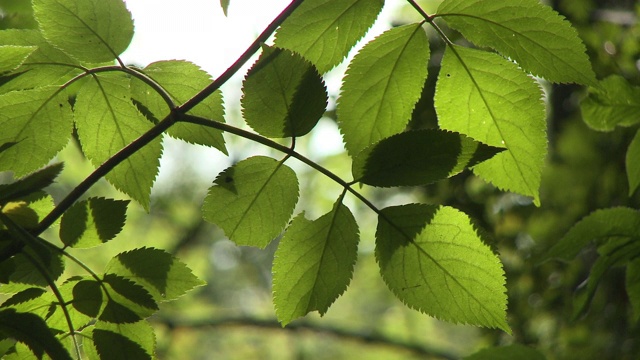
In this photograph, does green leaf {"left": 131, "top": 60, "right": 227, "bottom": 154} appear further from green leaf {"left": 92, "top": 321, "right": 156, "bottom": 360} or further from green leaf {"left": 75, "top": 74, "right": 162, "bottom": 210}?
green leaf {"left": 92, "top": 321, "right": 156, "bottom": 360}

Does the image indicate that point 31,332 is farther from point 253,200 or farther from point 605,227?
point 605,227

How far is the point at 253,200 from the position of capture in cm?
65

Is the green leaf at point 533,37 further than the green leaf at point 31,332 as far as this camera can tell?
Yes

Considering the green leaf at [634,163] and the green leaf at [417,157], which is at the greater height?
the green leaf at [417,157]

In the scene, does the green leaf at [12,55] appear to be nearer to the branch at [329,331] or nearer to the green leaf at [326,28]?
the green leaf at [326,28]

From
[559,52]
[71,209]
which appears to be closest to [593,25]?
[559,52]

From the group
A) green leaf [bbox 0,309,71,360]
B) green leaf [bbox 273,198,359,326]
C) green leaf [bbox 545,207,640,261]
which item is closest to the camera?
green leaf [bbox 0,309,71,360]

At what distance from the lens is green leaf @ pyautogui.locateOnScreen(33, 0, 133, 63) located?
2.15 ft

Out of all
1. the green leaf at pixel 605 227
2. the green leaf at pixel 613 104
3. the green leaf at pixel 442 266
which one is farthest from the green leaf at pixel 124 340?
→ the green leaf at pixel 613 104

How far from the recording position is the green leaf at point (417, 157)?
1.90 feet

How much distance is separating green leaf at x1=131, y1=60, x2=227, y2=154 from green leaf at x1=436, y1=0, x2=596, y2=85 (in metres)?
0.29

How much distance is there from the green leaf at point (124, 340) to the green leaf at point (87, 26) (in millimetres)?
285

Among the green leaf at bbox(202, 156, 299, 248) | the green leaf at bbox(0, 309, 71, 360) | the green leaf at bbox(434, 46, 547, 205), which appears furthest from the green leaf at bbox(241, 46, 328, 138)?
the green leaf at bbox(0, 309, 71, 360)

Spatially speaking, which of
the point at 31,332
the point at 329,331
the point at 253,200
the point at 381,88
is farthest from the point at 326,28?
the point at 329,331
